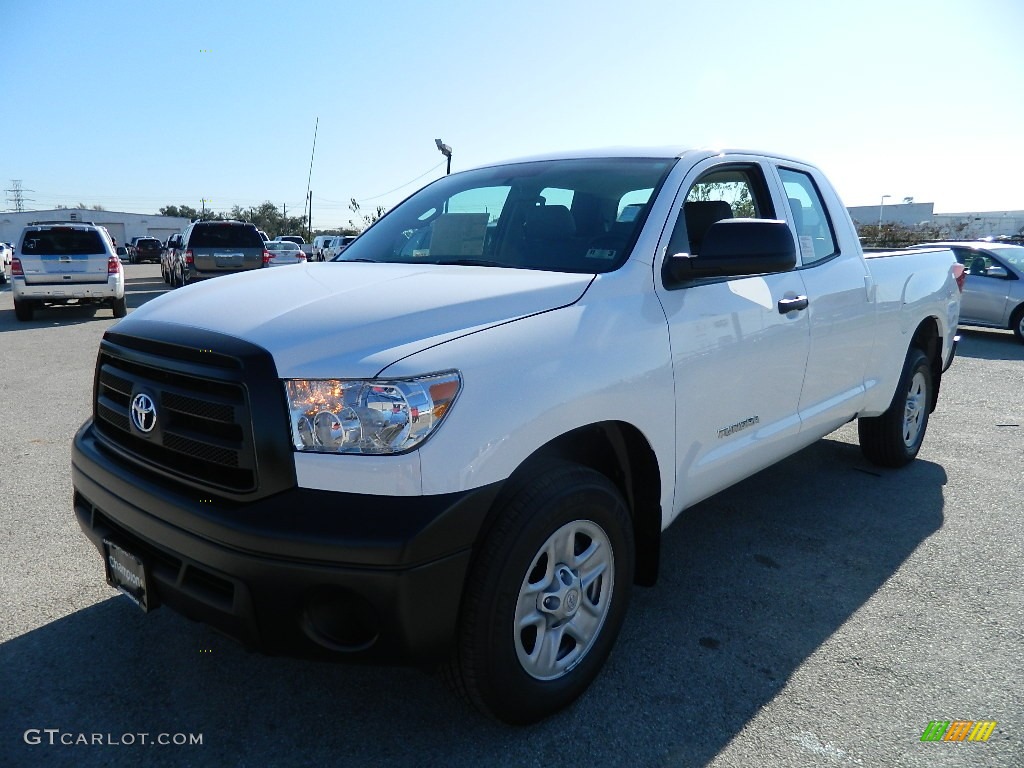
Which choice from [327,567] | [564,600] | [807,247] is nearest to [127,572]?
[327,567]

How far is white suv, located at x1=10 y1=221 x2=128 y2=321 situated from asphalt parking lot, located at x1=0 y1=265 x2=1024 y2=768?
10566 millimetres

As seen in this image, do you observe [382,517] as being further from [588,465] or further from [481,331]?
[588,465]

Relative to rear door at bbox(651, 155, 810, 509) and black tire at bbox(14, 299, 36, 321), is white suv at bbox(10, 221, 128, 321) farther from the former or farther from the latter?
rear door at bbox(651, 155, 810, 509)

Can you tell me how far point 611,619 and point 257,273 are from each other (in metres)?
1.94

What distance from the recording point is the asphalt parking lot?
2316mm

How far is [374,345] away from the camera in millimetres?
2084

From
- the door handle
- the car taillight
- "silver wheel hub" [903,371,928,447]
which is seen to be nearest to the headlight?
the door handle

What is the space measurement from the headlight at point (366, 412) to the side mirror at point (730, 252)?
45.6 inches

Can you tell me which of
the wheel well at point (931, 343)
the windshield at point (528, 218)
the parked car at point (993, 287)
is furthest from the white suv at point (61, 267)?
the parked car at point (993, 287)

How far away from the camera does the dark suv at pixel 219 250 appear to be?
16734 millimetres

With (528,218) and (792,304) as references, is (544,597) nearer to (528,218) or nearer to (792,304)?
(528,218)

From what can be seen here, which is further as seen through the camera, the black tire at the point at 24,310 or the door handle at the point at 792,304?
the black tire at the point at 24,310

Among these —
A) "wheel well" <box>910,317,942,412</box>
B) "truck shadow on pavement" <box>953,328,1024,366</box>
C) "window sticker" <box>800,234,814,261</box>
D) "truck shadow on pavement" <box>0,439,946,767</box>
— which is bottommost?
"truck shadow on pavement" <box>0,439,946,767</box>

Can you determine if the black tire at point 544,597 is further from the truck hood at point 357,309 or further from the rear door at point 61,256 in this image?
the rear door at point 61,256
